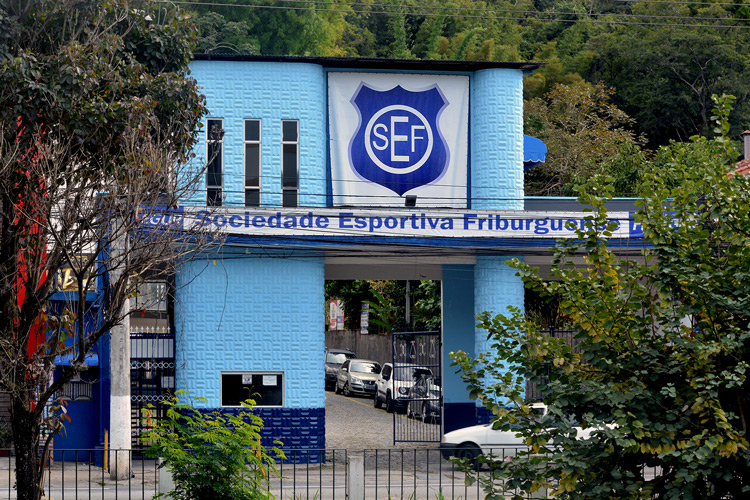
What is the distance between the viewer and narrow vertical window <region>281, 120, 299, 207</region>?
20.5 meters

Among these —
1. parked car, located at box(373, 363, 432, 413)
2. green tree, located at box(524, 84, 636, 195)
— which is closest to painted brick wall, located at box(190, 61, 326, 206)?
parked car, located at box(373, 363, 432, 413)

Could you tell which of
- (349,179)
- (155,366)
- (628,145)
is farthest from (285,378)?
(628,145)

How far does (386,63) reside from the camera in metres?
20.7

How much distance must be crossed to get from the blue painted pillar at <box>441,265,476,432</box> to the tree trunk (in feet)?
47.3

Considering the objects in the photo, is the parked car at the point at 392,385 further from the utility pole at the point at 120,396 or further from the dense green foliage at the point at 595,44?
the dense green foliage at the point at 595,44

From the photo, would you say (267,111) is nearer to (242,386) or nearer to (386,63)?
(386,63)

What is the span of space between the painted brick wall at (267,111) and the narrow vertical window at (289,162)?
13cm

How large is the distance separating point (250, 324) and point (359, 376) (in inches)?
650

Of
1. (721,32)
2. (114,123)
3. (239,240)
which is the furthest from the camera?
Result: (721,32)

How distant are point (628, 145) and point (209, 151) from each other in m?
18.5

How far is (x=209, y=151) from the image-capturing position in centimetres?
2047

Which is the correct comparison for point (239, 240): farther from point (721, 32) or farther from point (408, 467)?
point (721, 32)

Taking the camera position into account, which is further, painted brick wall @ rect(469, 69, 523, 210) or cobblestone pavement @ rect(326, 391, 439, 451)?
cobblestone pavement @ rect(326, 391, 439, 451)

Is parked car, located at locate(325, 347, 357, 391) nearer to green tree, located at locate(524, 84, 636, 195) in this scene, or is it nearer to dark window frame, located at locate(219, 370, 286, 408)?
green tree, located at locate(524, 84, 636, 195)
